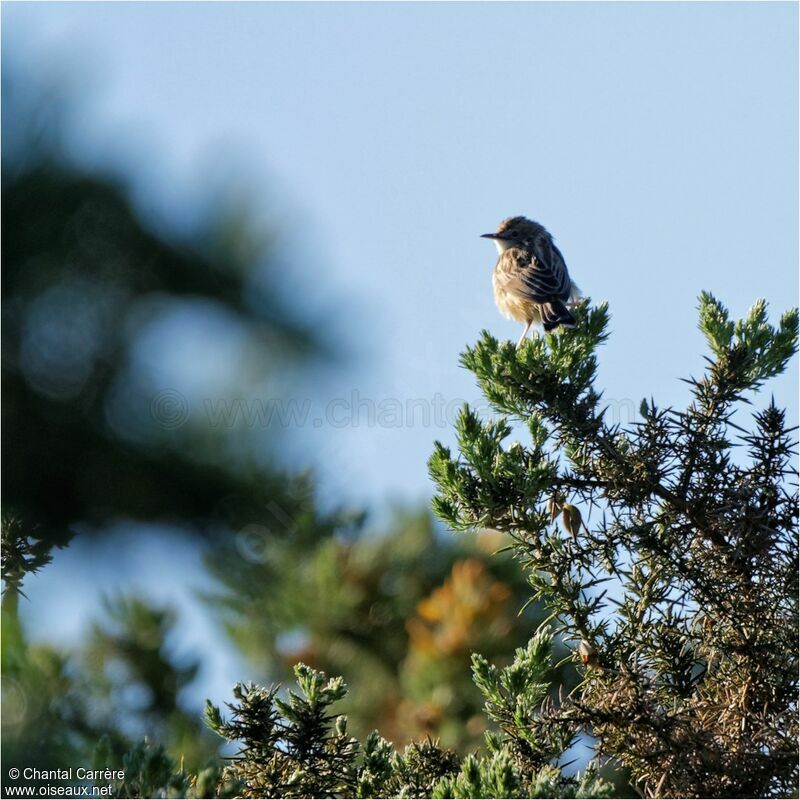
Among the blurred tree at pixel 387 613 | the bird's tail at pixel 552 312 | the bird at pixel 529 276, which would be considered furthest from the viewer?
the bird at pixel 529 276

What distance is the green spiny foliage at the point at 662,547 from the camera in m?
2.81

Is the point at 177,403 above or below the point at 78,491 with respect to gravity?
above

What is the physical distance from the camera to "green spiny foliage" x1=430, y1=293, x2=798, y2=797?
281 cm

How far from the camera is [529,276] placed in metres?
7.15

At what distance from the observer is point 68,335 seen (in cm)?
507

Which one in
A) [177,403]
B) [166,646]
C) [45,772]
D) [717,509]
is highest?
[177,403]

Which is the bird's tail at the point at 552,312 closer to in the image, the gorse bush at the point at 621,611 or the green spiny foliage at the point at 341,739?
the gorse bush at the point at 621,611

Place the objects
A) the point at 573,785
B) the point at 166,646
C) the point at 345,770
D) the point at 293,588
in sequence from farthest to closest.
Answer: the point at 293,588 < the point at 166,646 < the point at 345,770 < the point at 573,785

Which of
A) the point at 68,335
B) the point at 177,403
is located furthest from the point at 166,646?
the point at 68,335

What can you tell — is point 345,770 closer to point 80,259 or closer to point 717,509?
point 717,509

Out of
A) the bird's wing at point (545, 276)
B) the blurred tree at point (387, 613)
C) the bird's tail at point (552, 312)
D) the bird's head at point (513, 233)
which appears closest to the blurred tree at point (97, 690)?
the blurred tree at point (387, 613)

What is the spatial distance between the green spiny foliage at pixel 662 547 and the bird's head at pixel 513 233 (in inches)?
211

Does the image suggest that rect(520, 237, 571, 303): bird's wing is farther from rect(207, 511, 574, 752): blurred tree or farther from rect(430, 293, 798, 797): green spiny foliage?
rect(430, 293, 798, 797): green spiny foliage

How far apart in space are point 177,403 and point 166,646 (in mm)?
1196
